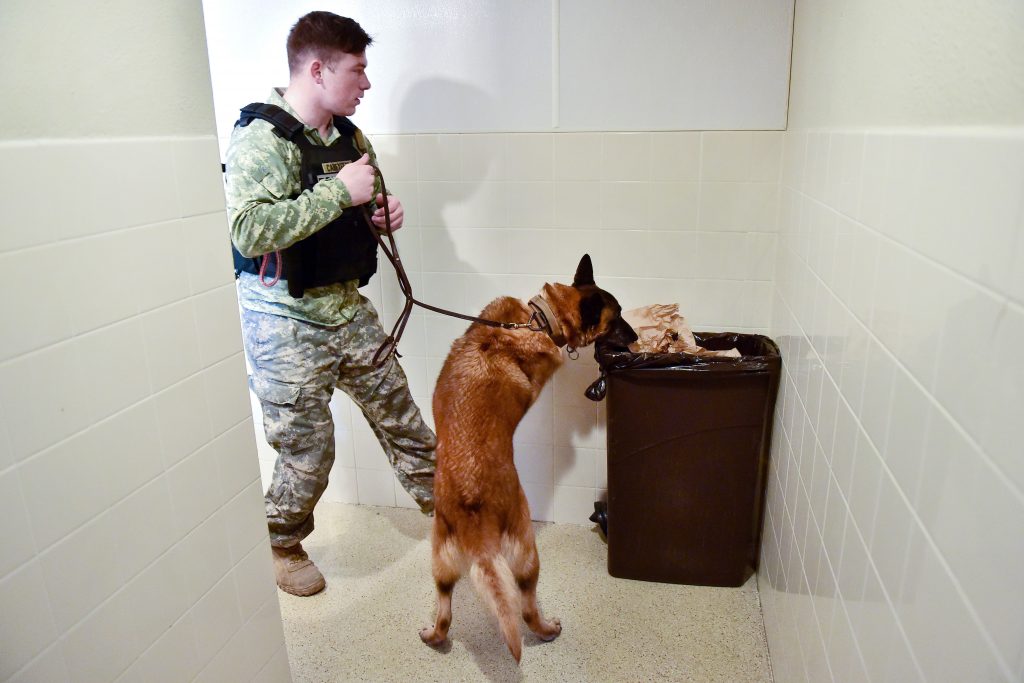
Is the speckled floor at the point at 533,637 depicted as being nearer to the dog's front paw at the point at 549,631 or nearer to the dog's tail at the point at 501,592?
the dog's front paw at the point at 549,631

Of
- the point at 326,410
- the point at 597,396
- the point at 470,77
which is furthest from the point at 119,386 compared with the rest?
the point at 470,77

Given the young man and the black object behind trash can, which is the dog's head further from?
the young man

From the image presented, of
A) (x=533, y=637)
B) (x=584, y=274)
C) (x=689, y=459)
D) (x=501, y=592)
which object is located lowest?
(x=533, y=637)

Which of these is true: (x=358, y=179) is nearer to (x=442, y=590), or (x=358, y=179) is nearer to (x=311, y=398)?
(x=311, y=398)

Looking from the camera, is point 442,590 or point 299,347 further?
point 299,347

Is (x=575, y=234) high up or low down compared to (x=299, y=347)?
up

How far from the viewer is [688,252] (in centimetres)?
264

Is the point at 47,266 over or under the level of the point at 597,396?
over

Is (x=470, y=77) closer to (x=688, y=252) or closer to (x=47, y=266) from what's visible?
(x=688, y=252)

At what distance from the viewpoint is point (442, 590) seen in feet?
7.17

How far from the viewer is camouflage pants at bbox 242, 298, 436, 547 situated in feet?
7.70

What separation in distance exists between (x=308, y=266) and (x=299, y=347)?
28 cm

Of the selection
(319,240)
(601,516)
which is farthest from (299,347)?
(601,516)

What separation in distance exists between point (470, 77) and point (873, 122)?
1.69 meters
